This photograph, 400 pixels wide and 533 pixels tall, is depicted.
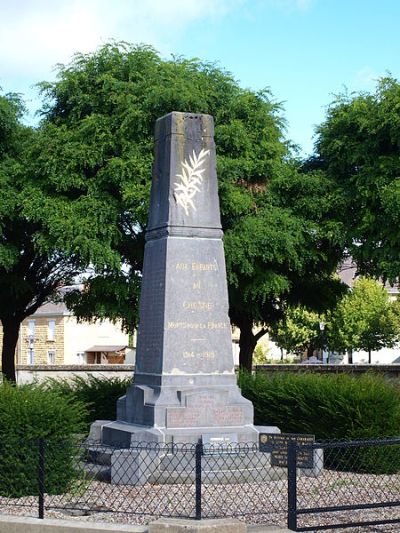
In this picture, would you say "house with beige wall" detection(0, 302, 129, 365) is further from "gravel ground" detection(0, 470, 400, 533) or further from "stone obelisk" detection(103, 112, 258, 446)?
"gravel ground" detection(0, 470, 400, 533)

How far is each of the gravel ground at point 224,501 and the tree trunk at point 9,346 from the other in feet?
64.3

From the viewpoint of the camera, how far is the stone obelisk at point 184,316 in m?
13.2

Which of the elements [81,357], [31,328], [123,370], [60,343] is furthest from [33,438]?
[31,328]

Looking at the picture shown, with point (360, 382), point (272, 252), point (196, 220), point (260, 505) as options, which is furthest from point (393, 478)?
point (272, 252)

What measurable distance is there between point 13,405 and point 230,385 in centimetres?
323

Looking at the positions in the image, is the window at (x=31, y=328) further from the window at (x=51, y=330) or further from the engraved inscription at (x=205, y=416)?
the engraved inscription at (x=205, y=416)

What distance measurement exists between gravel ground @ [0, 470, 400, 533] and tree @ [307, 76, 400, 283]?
14559 mm

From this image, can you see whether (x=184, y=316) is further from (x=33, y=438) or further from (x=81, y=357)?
(x=81, y=357)

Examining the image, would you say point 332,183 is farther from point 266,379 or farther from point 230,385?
point 230,385

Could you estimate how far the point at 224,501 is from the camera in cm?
1095

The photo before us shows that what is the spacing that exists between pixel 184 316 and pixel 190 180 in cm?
208

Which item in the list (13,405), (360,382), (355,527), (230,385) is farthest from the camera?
(360,382)

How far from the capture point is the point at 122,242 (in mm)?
27828

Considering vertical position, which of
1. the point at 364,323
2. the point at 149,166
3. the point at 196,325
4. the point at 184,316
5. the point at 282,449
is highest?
the point at 149,166
